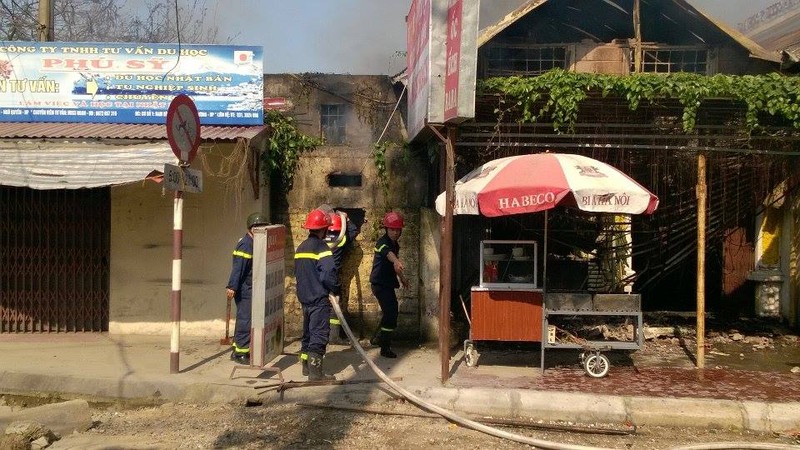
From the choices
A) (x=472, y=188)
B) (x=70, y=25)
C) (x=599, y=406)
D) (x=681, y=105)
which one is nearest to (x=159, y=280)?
(x=472, y=188)

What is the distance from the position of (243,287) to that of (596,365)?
409 centimetres

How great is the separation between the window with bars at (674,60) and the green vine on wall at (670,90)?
4352mm

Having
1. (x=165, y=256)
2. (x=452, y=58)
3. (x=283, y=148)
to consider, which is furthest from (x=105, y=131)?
(x=452, y=58)

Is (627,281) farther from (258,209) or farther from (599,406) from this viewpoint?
(258,209)

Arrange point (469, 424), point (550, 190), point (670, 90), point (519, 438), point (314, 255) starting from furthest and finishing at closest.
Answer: point (670, 90)
point (314, 255)
point (550, 190)
point (469, 424)
point (519, 438)

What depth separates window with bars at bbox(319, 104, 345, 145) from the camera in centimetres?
1010

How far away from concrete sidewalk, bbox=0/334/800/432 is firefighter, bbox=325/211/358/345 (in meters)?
0.58

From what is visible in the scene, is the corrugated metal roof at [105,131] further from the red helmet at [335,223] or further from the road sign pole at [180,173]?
the red helmet at [335,223]

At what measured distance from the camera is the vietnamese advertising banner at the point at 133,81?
9.36 metres

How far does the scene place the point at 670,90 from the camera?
7.49m

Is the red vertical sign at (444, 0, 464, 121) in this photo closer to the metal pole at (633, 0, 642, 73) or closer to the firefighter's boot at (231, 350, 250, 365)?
the firefighter's boot at (231, 350, 250, 365)

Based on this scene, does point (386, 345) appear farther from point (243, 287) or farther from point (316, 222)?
point (316, 222)

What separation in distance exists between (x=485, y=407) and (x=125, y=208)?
5.99 metres

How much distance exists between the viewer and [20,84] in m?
9.46
